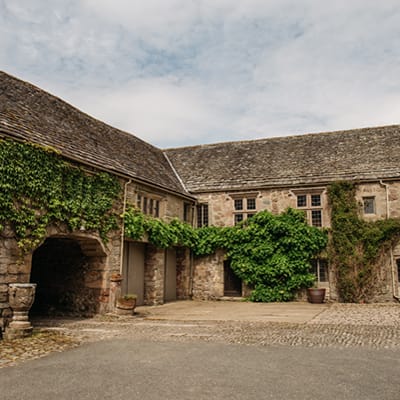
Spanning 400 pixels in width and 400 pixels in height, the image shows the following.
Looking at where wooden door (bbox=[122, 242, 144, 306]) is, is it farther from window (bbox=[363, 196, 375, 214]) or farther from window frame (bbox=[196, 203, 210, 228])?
window (bbox=[363, 196, 375, 214])

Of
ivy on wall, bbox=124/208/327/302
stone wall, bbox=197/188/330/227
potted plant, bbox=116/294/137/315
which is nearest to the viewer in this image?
potted plant, bbox=116/294/137/315

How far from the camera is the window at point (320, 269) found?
719 inches

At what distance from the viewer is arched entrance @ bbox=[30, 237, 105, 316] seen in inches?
529

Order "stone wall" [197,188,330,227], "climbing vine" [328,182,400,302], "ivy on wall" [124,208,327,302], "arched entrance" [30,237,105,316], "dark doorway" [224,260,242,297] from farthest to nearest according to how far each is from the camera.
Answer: "dark doorway" [224,260,242,297]
"stone wall" [197,188,330,227]
"ivy on wall" [124,208,327,302]
"climbing vine" [328,182,400,302]
"arched entrance" [30,237,105,316]

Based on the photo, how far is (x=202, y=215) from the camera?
67.2ft

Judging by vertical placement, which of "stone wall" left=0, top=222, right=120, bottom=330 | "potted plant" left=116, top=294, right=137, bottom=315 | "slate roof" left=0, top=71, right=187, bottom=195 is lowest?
"potted plant" left=116, top=294, right=137, bottom=315

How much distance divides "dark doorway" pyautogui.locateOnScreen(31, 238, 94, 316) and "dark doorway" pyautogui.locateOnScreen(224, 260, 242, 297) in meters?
7.70

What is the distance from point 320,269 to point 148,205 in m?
7.94

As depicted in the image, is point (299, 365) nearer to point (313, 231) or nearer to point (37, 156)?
point (37, 156)

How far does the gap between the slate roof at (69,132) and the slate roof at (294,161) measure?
2.37 metres

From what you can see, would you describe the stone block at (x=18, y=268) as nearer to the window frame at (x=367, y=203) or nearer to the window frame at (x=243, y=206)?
the window frame at (x=243, y=206)

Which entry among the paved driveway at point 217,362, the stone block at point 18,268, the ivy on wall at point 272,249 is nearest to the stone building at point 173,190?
the stone block at point 18,268

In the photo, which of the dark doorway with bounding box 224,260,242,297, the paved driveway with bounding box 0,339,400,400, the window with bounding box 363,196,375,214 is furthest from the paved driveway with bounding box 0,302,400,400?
the dark doorway with bounding box 224,260,242,297

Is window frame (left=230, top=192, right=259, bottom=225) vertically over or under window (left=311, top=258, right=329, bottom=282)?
over
